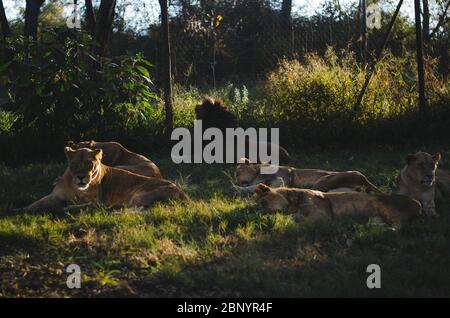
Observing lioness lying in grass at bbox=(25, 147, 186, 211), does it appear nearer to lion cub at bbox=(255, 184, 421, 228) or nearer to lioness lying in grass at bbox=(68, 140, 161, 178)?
lioness lying in grass at bbox=(68, 140, 161, 178)

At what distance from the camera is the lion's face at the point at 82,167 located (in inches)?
263

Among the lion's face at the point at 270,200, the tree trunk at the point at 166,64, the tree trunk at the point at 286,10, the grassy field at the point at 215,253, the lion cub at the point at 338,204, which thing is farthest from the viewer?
the tree trunk at the point at 286,10

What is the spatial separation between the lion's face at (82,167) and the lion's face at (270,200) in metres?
1.72

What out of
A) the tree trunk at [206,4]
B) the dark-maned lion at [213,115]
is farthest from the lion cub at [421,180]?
the tree trunk at [206,4]

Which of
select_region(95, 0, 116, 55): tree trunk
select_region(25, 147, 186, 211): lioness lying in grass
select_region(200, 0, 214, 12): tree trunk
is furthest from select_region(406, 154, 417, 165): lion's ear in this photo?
select_region(200, 0, 214, 12): tree trunk

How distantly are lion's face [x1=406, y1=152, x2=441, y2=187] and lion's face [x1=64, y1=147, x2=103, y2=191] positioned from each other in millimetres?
3335

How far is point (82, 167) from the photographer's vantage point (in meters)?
6.74

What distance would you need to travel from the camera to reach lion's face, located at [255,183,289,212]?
6.56m

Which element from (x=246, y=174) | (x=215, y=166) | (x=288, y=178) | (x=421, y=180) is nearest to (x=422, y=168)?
(x=421, y=180)

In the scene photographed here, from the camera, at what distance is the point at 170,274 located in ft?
15.3

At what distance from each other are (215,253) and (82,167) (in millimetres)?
2195

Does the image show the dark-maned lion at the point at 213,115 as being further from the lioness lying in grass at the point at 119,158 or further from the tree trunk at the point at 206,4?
the tree trunk at the point at 206,4

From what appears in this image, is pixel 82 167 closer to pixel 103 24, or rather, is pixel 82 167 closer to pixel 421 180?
pixel 421 180
